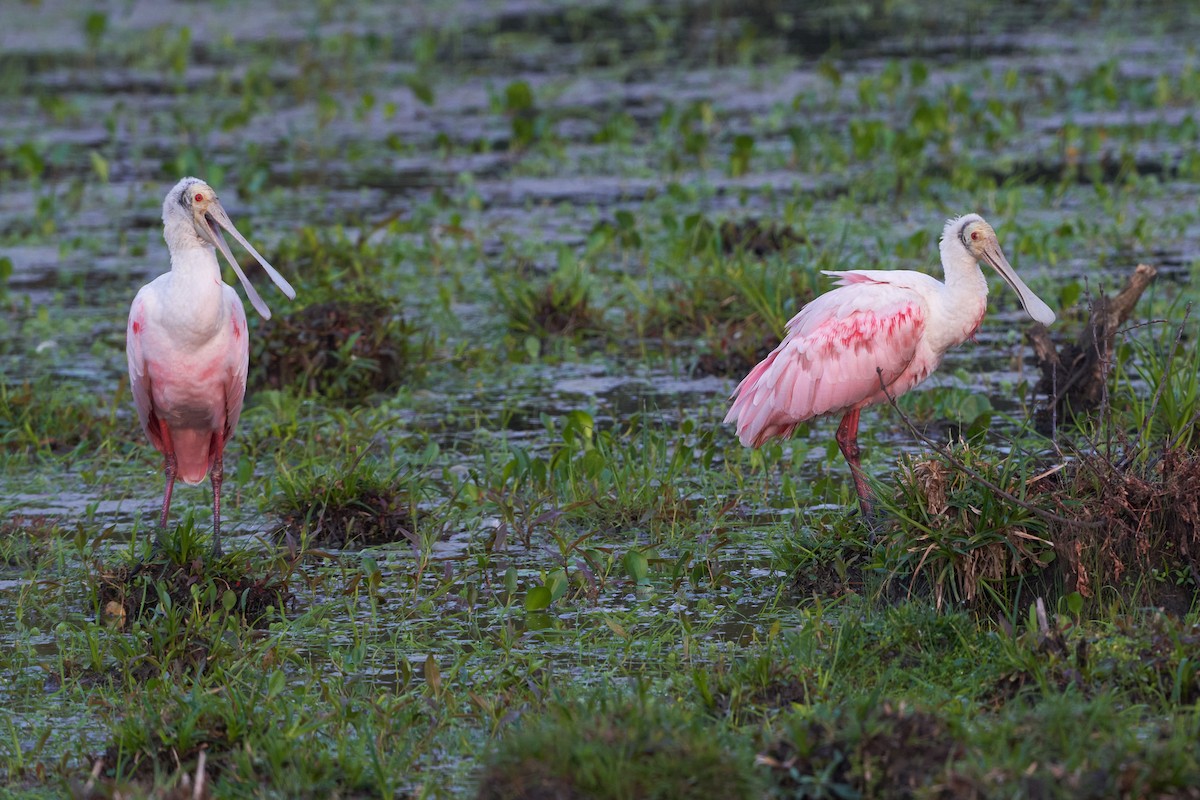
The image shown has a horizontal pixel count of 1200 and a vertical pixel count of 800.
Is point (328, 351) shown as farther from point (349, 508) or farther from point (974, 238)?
point (974, 238)

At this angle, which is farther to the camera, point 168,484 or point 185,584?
point 168,484

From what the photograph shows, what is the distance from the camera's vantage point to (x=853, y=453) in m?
6.00

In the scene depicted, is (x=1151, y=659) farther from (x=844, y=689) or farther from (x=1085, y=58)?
(x=1085, y=58)

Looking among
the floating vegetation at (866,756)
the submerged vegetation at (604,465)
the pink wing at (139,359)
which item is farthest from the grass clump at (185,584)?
the floating vegetation at (866,756)

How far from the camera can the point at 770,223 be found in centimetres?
951

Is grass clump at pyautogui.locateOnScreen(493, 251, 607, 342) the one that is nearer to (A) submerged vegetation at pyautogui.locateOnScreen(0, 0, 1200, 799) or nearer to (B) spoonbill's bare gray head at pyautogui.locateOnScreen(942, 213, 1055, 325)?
(A) submerged vegetation at pyautogui.locateOnScreen(0, 0, 1200, 799)

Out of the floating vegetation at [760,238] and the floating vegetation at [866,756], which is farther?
the floating vegetation at [760,238]

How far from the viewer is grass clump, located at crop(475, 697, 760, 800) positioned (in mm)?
3645

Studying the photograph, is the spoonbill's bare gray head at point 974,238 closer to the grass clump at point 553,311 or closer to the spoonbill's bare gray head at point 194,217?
the spoonbill's bare gray head at point 194,217

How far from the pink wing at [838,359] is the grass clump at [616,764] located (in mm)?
2262

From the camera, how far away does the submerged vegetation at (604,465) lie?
4.16m

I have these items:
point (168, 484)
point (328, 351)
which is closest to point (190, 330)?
point (168, 484)

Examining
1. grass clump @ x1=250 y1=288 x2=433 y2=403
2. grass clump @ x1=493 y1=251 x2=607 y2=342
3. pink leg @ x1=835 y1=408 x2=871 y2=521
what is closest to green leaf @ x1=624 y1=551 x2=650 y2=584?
pink leg @ x1=835 y1=408 x2=871 y2=521

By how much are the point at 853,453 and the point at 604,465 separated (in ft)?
2.89
